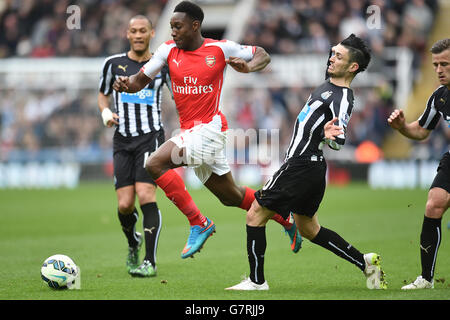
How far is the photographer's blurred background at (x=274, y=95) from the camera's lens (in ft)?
74.3

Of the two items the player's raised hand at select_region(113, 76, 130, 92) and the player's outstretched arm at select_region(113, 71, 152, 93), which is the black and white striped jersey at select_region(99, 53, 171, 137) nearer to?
the player's outstretched arm at select_region(113, 71, 152, 93)

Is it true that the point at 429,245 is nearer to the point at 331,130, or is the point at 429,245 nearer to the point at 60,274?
the point at 331,130

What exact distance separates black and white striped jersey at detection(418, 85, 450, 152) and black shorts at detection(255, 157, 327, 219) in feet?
4.05

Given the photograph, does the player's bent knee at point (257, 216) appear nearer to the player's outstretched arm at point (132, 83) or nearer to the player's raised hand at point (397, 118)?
the player's raised hand at point (397, 118)

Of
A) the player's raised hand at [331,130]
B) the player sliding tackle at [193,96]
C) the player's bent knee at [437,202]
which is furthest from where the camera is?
the player sliding tackle at [193,96]

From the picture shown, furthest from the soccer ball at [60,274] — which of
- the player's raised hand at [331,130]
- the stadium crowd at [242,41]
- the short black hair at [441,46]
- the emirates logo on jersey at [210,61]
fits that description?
the stadium crowd at [242,41]

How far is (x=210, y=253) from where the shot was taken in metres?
10.1

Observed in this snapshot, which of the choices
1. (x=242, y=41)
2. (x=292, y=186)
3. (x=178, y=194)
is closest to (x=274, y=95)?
(x=242, y=41)

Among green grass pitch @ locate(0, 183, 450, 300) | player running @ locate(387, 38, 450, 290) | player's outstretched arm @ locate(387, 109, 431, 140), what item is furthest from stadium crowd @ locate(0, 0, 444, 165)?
player running @ locate(387, 38, 450, 290)

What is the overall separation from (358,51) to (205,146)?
5.57 feet

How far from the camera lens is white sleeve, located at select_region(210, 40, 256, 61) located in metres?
7.28

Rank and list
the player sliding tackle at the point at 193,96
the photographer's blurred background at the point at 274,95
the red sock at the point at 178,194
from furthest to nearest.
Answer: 1. the photographer's blurred background at the point at 274,95
2. the red sock at the point at 178,194
3. the player sliding tackle at the point at 193,96

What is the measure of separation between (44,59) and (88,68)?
5.40 ft

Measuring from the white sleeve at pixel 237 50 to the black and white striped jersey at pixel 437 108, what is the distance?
173cm
